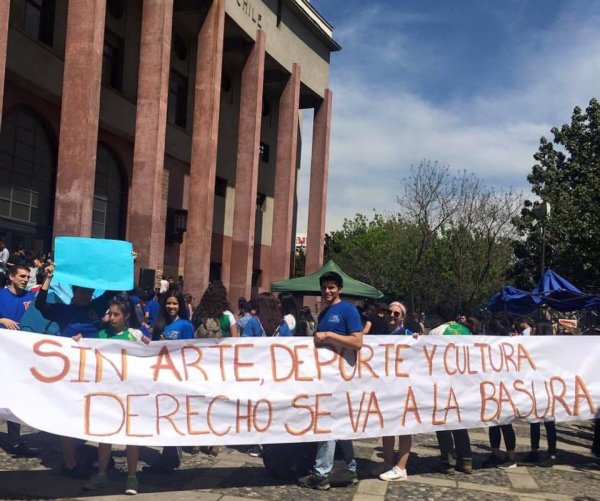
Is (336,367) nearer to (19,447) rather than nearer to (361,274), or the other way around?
(19,447)

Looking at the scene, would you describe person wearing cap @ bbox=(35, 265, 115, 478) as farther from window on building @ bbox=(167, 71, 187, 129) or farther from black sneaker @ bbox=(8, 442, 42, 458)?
window on building @ bbox=(167, 71, 187, 129)

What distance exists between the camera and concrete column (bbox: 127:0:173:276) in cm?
1719

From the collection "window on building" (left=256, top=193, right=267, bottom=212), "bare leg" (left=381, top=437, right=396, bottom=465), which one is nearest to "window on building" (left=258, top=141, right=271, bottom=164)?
"window on building" (left=256, top=193, right=267, bottom=212)

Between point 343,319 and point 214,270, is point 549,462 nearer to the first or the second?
point 343,319

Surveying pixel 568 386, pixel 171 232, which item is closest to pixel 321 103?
pixel 171 232

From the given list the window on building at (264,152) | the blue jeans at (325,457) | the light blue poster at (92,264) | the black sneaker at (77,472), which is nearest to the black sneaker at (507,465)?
the blue jeans at (325,457)

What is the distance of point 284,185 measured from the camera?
26438 millimetres

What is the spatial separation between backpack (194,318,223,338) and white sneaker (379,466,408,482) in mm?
2175

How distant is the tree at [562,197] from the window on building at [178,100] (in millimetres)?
15521

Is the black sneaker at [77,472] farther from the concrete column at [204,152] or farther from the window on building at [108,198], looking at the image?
the window on building at [108,198]

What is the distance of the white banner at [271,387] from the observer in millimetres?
5336

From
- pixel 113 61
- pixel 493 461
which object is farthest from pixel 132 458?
pixel 113 61

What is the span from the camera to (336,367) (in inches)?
239

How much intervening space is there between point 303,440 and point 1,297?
3.22m
